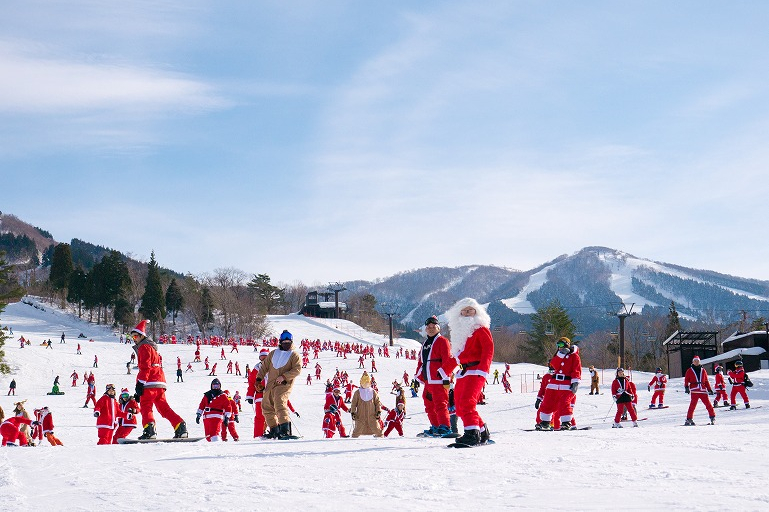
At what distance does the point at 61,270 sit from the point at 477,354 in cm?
9980

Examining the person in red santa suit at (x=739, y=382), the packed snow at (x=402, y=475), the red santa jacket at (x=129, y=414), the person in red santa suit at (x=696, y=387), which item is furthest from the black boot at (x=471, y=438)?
the person in red santa suit at (x=739, y=382)

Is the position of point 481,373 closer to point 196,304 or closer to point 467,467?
point 467,467

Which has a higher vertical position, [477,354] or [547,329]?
[547,329]

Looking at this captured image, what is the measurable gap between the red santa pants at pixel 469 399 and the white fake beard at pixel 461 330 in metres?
0.49

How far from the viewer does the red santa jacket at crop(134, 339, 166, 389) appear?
1017 centimetres

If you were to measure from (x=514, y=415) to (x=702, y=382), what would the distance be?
10433 millimetres

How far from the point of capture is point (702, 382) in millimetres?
16094

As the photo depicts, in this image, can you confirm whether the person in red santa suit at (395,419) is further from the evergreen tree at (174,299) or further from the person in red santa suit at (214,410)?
the evergreen tree at (174,299)

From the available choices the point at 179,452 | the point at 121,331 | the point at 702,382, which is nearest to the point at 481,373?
the point at 179,452

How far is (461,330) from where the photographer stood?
8516 mm

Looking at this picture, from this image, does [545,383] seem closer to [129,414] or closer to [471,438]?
[471,438]

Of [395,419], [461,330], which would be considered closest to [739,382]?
[395,419]

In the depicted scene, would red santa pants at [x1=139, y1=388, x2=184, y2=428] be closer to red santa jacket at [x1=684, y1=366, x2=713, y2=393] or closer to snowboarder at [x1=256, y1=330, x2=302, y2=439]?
snowboarder at [x1=256, y1=330, x2=302, y2=439]

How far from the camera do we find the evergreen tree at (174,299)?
313 ft
